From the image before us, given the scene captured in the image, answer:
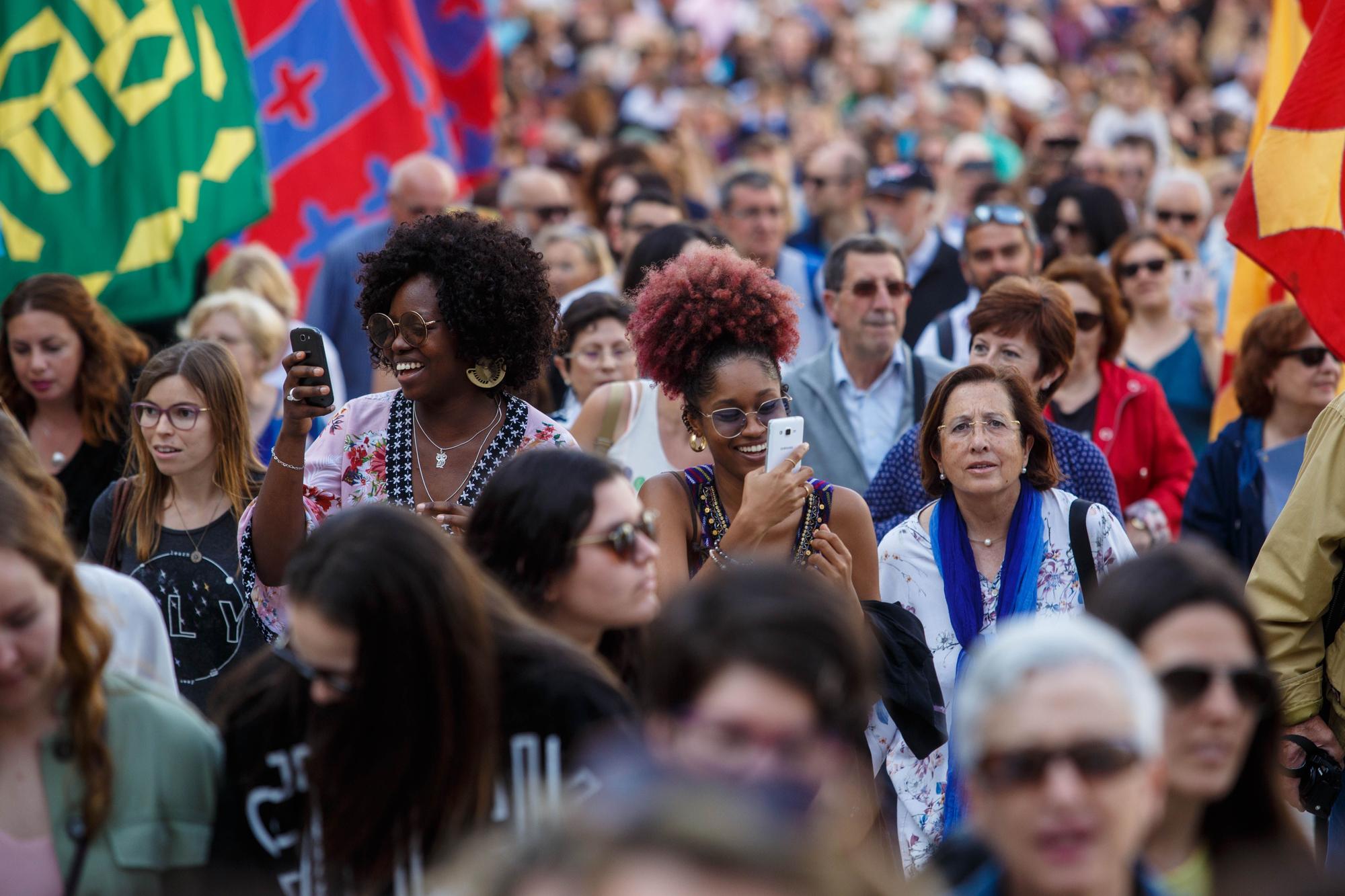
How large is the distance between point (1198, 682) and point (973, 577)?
2.05 m

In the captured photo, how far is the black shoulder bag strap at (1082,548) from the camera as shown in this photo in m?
4.75

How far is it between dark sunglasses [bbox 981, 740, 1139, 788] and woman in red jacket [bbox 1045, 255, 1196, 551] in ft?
13.4

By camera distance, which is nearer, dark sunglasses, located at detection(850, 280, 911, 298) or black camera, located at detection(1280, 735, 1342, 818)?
black camera, located at detection(1280, 735, 1342, 818)

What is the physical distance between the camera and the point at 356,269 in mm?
8281

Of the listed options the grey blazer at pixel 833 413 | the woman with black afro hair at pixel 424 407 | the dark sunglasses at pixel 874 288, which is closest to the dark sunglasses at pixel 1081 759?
the woman with black afro hair at pixel 424 407

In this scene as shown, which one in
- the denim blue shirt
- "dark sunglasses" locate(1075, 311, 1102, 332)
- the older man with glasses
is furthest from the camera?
the older man with glasses

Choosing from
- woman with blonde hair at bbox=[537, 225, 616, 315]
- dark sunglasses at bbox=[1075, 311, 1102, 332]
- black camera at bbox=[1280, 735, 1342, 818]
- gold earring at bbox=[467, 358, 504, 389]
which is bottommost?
black camera at bbox=[1280, 735, 1342, 818]

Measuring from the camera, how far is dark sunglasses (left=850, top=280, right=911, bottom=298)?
250 inches

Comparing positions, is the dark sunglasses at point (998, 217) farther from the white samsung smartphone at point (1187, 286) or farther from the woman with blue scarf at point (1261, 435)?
the woman with blue scarf at point (1261, 435)

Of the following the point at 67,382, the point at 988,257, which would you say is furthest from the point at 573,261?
the point at 67,382

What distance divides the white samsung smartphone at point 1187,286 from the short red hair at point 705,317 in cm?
349

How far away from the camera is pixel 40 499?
364cm

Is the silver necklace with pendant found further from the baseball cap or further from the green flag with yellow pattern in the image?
the baseball cap

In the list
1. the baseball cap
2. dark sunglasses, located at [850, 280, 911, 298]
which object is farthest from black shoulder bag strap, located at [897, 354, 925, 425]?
the baseball cap
